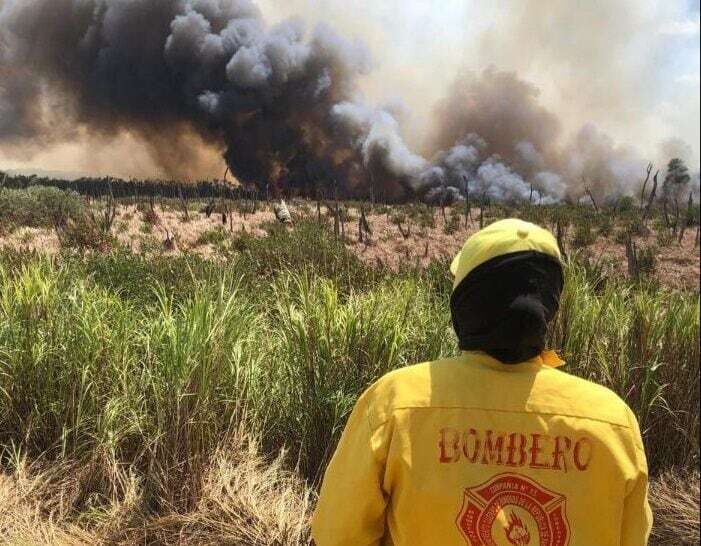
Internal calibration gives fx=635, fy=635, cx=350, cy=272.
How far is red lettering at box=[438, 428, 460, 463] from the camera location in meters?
1.14

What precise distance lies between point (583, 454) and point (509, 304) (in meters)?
0.30

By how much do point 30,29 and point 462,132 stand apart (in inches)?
138

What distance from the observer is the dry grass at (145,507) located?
269cm

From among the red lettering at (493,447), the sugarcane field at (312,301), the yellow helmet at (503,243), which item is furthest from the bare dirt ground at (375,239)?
the red lettering at (493,447)

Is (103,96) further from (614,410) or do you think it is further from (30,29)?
(614,410)

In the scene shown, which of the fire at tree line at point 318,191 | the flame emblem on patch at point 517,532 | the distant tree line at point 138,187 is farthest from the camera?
the fire at tree line at point 318,191

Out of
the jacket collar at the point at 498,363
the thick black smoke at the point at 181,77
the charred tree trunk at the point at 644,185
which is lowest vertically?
the jacket collar at the point at 498,363

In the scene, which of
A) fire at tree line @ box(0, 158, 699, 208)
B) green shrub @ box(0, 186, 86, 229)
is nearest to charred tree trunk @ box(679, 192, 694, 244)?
fire at tree line @ box(0, 158, 699, 208)

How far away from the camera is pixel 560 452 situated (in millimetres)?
1143

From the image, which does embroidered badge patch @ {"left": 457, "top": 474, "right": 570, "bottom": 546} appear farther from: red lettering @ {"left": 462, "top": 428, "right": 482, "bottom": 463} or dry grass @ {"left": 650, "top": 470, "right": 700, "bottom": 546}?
dry grass @ {"left": 650, "top": 470, "right": 700, "bottom": 546}

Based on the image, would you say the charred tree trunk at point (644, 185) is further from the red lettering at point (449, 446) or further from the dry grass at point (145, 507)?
the red lettering at point (449, 446)

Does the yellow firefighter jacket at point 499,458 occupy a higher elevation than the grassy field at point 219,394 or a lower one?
higher

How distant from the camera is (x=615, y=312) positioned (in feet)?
12.5

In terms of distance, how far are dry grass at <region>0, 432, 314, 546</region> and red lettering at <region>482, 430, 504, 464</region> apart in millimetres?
1767
